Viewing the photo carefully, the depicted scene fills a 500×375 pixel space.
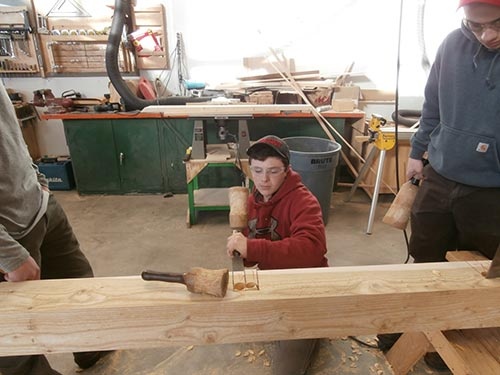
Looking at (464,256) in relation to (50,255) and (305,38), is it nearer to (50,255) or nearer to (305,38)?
(50,255)

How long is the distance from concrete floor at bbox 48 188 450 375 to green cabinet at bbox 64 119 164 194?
0.13 metres

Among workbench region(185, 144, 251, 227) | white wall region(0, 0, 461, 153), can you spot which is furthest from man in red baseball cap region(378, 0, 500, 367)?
white wall region(0, 0, 461, 153)

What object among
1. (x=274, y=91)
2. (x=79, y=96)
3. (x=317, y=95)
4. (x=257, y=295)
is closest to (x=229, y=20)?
(x=274, y=91)

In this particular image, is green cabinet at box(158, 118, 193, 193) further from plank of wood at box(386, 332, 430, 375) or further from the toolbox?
plank of wood at box(386, 332, 430, 375)

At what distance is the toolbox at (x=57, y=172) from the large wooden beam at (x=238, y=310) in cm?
301

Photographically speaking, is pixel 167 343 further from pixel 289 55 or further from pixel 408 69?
pixel 408 69

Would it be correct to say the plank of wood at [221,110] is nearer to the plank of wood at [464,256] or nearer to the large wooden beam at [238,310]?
the plank of wood at [464,256]

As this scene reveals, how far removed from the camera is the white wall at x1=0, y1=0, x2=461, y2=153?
11.0 feet

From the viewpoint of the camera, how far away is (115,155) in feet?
10.2

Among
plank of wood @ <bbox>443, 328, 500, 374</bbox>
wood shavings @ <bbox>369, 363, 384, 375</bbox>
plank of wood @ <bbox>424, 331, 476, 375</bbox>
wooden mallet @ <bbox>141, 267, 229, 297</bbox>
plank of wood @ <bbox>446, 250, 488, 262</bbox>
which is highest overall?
wooden mallet @ <bbox>141, 267, 229, 297</bbox>

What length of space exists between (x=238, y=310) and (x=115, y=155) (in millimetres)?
2817

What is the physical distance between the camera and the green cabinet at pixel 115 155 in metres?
3.01

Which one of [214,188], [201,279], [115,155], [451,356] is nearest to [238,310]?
[201,279]

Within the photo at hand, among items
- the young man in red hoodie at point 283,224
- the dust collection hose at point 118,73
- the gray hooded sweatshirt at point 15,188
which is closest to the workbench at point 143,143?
the dust collection hose at point 118,73
